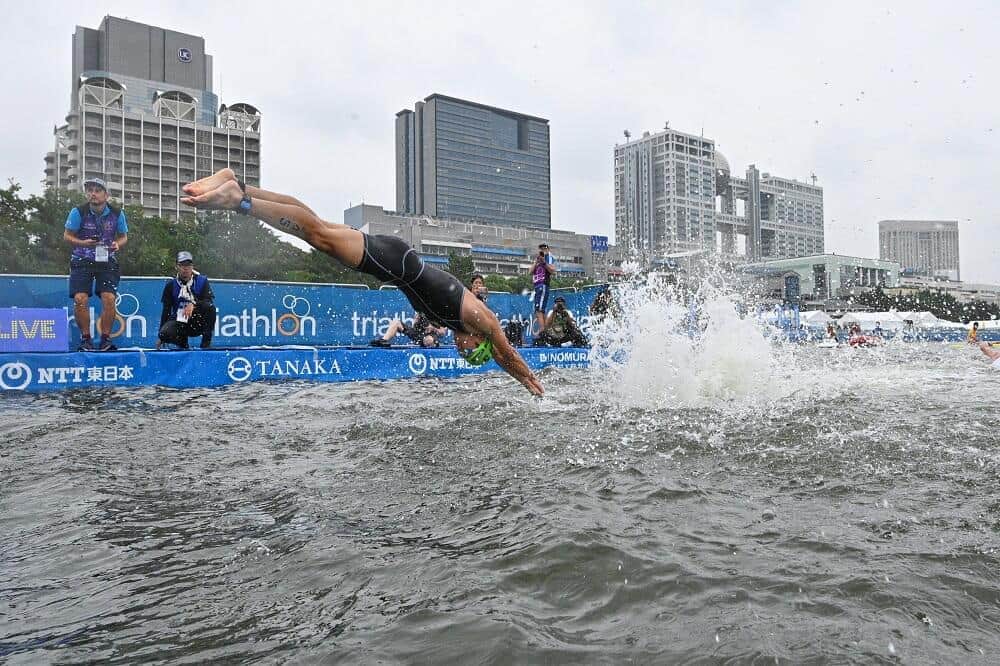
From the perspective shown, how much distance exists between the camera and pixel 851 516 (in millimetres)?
3275

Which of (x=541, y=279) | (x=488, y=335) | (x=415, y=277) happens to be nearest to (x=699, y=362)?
(x=488, y=335)

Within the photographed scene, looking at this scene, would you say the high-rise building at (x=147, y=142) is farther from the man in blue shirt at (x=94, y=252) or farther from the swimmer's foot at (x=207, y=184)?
the swimmer's foot at (x=207, y=184)

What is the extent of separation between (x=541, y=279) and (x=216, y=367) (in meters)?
7.25

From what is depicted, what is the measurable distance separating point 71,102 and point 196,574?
A: 531 feet

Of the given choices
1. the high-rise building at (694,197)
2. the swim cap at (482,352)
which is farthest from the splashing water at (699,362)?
the high-rise building at (694,197)

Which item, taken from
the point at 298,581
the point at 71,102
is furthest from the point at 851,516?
the point at 71,102

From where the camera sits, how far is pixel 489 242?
114m

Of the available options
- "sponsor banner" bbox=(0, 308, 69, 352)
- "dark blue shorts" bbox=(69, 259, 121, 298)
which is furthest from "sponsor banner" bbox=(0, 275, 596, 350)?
"dark blue shorts" bbox=(69, 259, 121, 298)

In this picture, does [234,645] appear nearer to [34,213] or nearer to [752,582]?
[752,582]

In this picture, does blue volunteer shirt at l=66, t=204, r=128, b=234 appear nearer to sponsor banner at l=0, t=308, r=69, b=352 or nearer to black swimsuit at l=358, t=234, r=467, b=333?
sponsor banner at l=0, t=308, r=69, b=352

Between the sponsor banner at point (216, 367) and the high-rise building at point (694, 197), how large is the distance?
1479 centimetres

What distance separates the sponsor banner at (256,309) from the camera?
1074 cm

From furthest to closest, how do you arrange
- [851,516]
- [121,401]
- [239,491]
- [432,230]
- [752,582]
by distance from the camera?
[432,230] → [121,401] → [239,491] → [851,516] → [752,582]

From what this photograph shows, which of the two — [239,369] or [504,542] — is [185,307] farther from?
[504,542]
